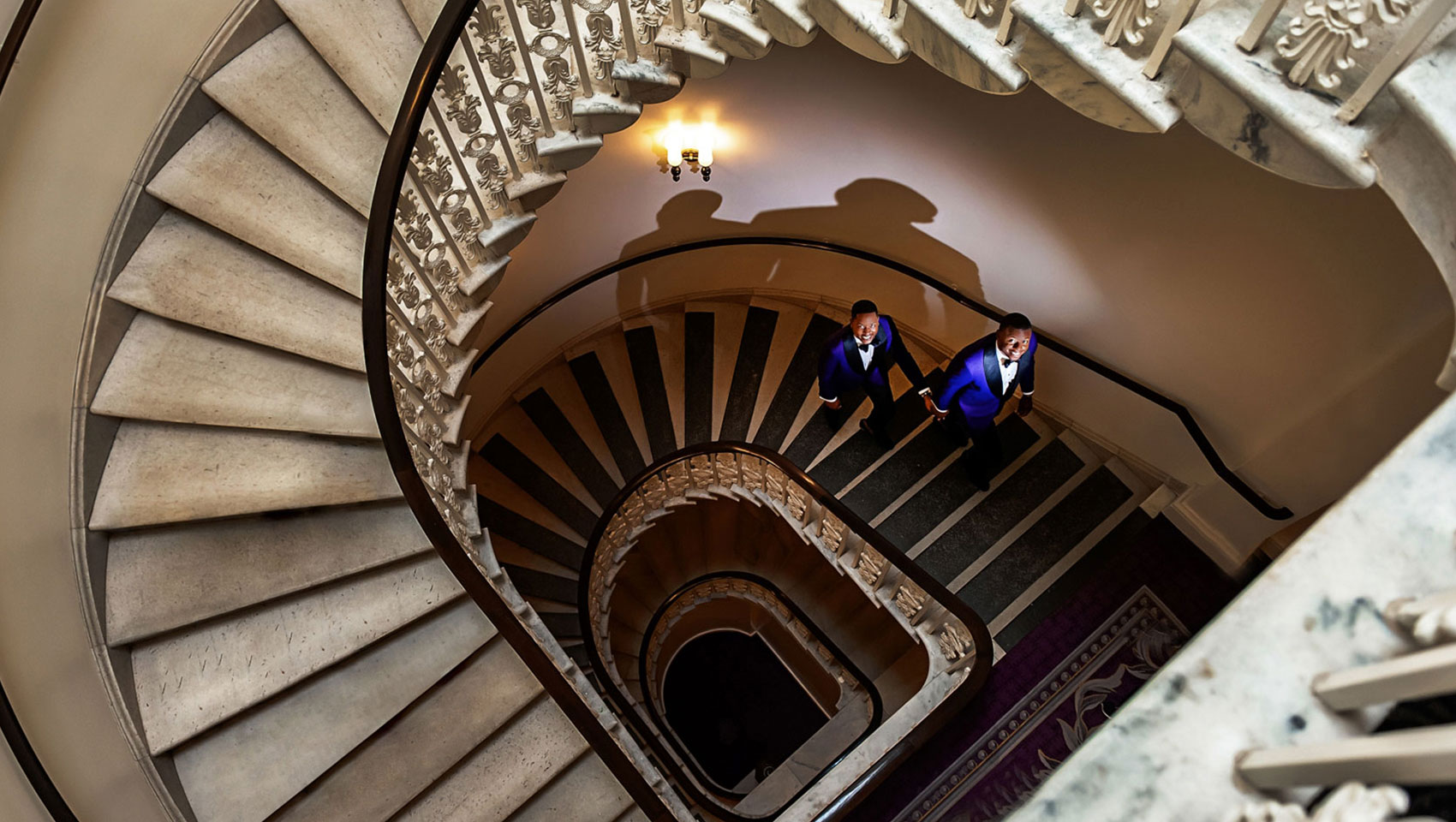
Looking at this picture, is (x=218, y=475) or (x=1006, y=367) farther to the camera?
(x=1006, y=367)

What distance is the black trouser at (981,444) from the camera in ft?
18.4

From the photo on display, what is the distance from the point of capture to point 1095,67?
2.37 meters

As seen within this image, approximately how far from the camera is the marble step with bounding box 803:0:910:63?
2.89 meters

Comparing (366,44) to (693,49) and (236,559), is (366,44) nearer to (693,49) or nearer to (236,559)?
(693,49)

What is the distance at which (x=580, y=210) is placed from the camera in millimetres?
6105

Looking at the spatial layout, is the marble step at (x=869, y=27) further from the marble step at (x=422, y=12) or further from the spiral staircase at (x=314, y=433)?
the marble step at (x=422, y=12)

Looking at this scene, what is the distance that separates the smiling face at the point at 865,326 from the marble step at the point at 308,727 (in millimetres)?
3009

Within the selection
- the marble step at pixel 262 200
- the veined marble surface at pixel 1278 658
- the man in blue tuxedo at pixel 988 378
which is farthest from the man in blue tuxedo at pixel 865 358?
the veined marble surface at pixel 1278 658

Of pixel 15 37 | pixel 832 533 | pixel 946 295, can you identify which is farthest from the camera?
pixel 946 295

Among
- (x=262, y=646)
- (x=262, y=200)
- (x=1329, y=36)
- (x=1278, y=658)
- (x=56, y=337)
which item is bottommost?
(x=262, y=646)

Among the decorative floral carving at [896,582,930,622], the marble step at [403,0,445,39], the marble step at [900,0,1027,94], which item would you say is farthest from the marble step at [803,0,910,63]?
the decorative floral carving at [896,582,930,622]

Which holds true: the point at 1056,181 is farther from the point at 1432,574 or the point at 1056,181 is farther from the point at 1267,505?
the point at 1432,574

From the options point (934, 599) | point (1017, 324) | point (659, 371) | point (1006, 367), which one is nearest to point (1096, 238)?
point (1017, 324)

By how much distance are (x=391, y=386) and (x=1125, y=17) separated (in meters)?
2.65
